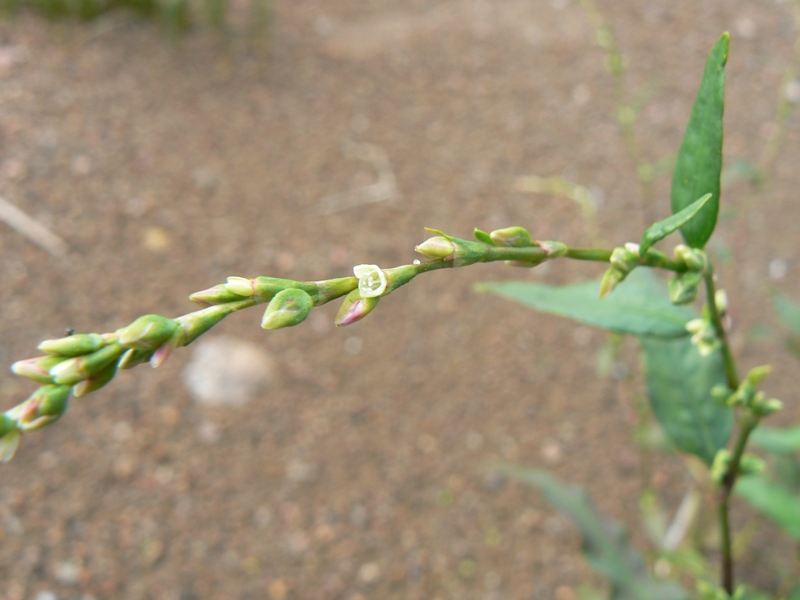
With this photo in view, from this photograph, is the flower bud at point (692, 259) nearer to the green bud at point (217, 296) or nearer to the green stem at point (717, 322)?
the green stem at point (717, 322)

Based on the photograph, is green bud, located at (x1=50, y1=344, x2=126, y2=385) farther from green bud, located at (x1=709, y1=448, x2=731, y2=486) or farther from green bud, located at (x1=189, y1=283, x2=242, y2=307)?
green bud, located at (x1=709, y1=448, x2=731, y2=486)

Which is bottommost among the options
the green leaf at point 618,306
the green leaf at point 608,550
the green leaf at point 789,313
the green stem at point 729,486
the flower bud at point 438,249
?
the green leaf at point 608,550

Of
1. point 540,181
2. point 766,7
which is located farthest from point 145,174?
point 766,7

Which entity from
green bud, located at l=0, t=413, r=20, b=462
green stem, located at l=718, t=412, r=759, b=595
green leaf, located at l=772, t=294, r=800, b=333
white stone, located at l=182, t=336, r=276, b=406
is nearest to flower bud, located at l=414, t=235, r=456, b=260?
green bud, located at l=0, t=413, r=20, b=462

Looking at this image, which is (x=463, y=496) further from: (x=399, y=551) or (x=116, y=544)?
(x=116, y=544)

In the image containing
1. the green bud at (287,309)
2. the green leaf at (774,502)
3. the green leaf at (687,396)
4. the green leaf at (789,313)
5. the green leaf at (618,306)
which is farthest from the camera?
the green leaf at (789,313)

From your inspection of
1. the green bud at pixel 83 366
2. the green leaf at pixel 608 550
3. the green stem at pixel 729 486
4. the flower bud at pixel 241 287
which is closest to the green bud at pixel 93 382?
the green bud at pixel 83 366
